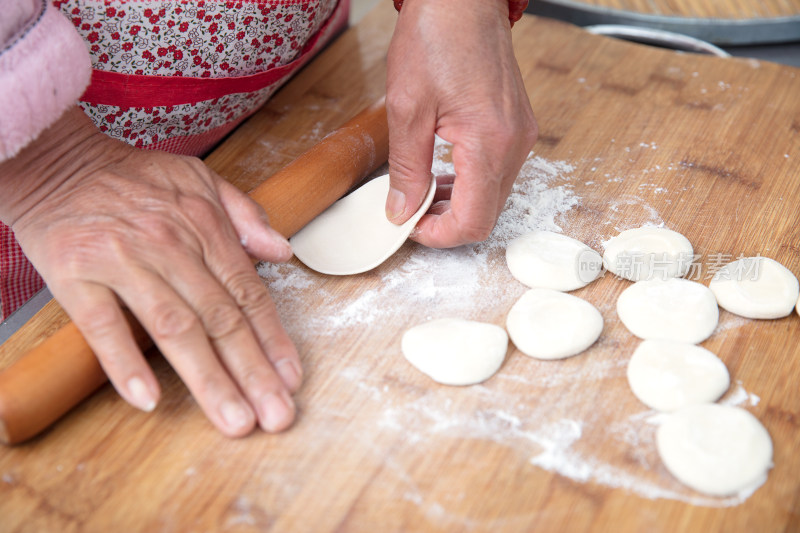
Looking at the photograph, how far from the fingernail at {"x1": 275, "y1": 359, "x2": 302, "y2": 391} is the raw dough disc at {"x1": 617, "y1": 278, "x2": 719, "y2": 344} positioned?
19.1 inches

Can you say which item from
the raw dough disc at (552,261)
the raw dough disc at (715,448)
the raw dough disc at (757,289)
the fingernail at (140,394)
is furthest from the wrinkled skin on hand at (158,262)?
the raw dough disc at (757,289)

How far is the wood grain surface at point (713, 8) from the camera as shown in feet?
5.73

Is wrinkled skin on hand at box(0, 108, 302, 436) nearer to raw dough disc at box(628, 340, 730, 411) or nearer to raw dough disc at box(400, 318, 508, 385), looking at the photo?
raw dough disc at box(400, 318, 508, 385)

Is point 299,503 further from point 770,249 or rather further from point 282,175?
point 770,249

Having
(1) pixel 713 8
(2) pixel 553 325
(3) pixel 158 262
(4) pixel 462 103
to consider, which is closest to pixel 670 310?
(2) pixel 553 325

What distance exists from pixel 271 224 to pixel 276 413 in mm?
345

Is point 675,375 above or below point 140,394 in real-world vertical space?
below

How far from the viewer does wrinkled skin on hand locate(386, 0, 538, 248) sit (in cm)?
101

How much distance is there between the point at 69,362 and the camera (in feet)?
2.89

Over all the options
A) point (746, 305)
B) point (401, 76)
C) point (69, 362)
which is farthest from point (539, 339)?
point (69, 362)

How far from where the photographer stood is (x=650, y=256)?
111 centimetres

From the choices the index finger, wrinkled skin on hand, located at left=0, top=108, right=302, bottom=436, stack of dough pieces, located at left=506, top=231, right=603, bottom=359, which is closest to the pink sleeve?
wrinkled skin on hand, located at left=0, top=108, right=302, bottom=436

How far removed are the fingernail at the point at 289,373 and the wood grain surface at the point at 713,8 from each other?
135 centimetres

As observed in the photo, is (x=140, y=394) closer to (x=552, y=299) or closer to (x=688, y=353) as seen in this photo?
(x=552, y=299)
